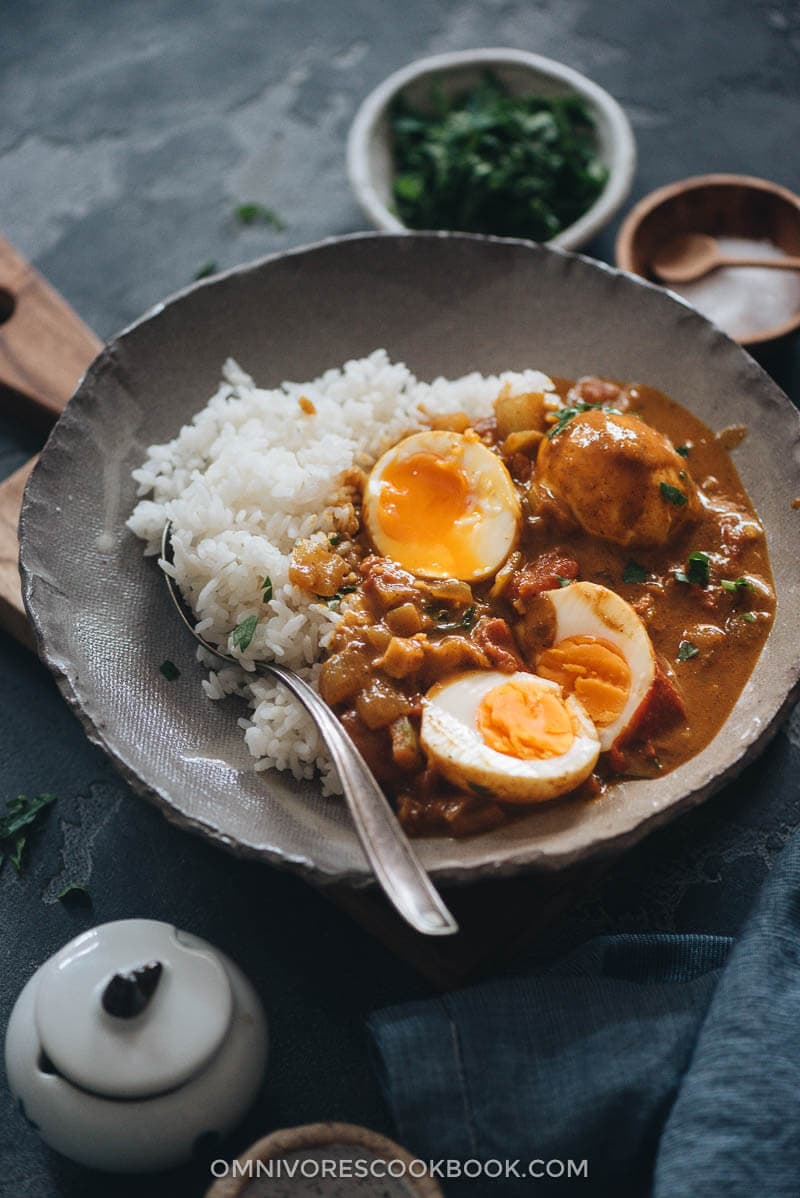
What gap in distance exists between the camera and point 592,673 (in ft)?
9.96

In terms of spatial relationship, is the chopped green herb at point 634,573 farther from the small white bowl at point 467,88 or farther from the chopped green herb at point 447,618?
the small white bowl at point 467,88

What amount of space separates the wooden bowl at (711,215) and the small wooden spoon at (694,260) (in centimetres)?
3

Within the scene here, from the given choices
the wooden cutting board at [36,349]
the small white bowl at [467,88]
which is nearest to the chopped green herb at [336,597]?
the wooden cutting board at [36,349]

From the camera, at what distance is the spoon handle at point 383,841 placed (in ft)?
8.04

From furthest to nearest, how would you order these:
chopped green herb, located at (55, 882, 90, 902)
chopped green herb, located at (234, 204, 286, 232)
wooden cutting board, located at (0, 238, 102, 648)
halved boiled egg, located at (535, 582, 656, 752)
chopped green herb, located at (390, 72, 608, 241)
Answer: chopped green herb, located at (234, 204, 286, 232) → chopped green herb, located at (390, 72, 608, 241) → wooden cutting board, located at (0, 238, 102, 648) → chopped green herb, located at (55, 882, 90, 902) → halved boiled egg, located at (535, 582, 656, 752)

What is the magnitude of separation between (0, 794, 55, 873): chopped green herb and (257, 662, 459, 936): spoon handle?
0.99m

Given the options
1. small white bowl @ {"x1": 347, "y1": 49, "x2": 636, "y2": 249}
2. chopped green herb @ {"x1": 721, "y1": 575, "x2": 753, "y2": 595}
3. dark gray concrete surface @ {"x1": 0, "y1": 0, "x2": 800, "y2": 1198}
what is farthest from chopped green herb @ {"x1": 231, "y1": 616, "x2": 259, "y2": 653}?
small white bowl @ {"x1": 347, "y1": 49, "x2": 636, "y2": 249}

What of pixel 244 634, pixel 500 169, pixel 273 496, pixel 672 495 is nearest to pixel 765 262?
pixel 500 169

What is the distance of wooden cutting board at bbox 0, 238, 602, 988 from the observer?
9.31ft

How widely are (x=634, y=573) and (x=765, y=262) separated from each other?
1705mm

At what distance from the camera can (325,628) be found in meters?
3.16

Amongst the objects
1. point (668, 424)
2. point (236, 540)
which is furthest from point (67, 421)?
point (668, 424)

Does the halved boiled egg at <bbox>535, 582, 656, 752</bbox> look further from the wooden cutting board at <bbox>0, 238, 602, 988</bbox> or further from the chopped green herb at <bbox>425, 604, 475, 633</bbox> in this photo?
the wooden cutting board at <bbox>0, 238, 602, 988</bbox>

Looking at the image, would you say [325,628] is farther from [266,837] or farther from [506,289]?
[506,289]
